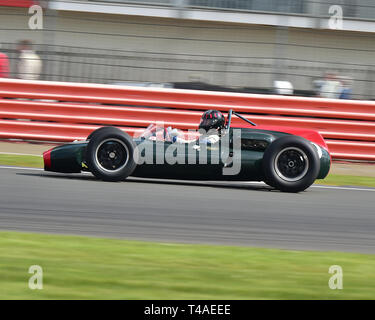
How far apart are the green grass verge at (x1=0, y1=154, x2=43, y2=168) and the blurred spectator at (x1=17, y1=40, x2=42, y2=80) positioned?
1737 mm

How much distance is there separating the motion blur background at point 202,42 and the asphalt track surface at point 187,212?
10.1ft

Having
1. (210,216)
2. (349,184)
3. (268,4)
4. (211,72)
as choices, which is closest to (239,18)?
(268,4)

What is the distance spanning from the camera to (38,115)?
11.7 m

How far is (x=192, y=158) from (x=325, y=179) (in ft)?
9.12

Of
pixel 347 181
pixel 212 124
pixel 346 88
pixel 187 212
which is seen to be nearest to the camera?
pixel 187 212

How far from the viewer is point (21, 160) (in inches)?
402

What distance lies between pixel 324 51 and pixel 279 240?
34.7ft

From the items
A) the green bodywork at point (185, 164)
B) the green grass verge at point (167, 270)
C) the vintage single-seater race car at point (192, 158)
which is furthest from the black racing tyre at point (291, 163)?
the green grass verge at point (167, 270)

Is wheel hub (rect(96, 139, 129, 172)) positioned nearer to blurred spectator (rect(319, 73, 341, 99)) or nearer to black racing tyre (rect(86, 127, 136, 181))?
black racing tyre (rect(86, 127, 136, 181))

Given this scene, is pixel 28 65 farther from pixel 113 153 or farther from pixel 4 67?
pixel 113 153

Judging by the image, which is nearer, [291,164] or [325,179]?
[291,164]
